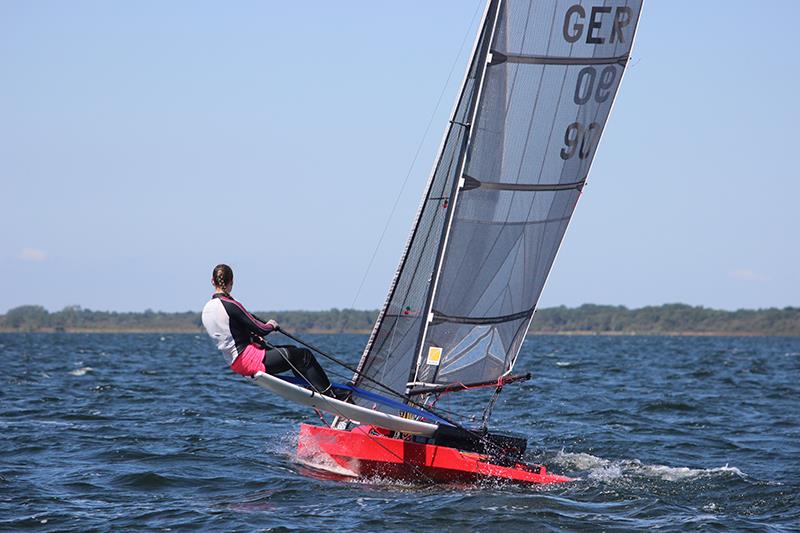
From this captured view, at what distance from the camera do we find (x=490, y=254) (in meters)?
12.7

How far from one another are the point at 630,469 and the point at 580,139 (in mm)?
4033

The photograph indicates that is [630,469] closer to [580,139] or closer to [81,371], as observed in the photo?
[580,139]

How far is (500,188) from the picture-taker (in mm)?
12430

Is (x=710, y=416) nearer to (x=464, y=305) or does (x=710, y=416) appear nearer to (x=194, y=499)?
(x=464, y=305)

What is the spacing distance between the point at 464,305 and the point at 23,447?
6141mm

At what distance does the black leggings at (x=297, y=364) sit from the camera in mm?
11852

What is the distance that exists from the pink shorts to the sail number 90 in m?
4.15

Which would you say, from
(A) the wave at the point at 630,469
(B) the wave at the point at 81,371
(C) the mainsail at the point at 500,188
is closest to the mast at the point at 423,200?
(C) the mainsail at the point at 500,188

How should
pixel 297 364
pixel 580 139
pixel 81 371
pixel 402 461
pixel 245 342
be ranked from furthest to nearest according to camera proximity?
pixel 81 371
pixel 580 139
pixel 402 461
pixel 297 364
pixel 245 342

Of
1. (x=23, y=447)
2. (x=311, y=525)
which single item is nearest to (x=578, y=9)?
(x=311, y=525)

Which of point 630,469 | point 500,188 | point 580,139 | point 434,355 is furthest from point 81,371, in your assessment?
point 580,139

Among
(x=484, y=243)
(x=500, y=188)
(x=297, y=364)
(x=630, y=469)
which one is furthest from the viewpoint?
(x=630, y=469)

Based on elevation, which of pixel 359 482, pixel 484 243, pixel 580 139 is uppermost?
pixel 580 139

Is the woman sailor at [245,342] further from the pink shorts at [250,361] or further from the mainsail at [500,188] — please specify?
the mainsail at [500,188]
